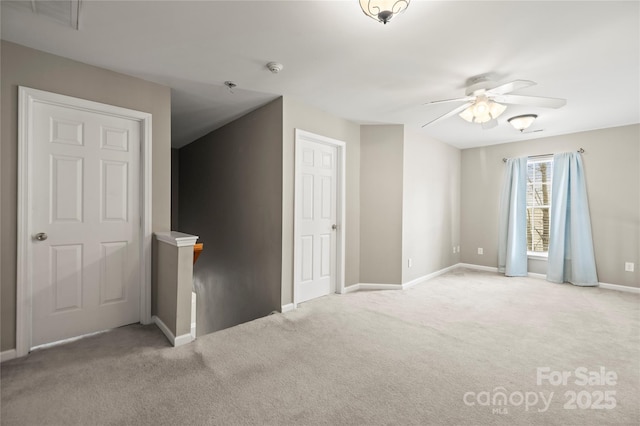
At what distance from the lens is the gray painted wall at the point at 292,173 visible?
10.9ft

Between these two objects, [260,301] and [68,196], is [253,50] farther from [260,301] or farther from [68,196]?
[260,301]

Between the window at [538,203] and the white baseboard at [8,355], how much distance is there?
6.87m

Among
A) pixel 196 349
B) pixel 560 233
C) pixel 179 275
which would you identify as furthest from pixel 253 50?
pixel 560 233

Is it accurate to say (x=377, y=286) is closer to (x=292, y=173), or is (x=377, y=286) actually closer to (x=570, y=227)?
(x=292, y=173)

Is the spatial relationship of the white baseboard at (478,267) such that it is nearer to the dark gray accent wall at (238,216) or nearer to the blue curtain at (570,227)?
the blue curtain at (570,227)

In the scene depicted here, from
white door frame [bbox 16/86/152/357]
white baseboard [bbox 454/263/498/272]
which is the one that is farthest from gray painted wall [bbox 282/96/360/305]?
white baseboard [bbox 454/263/498/272]

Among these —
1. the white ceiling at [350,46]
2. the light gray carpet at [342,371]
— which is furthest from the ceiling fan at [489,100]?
the light gray carpet at [342,371]

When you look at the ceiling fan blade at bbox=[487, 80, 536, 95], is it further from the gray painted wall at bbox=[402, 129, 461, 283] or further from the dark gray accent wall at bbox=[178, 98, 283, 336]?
the dark gray accent wall at bbox=[178, 98, 283, 336]

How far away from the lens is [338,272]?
13.2 feet

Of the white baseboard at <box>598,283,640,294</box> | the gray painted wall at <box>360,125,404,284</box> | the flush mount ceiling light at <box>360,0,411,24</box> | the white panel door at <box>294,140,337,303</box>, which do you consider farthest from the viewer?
the gray painted wall at <box>360,125,404,284</box>

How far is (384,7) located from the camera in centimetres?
150

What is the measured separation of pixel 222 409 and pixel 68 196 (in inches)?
87.1

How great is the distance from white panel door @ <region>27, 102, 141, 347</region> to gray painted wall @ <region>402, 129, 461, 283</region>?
11.3ft

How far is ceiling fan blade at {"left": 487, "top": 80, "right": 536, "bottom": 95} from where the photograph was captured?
88.3 inches
